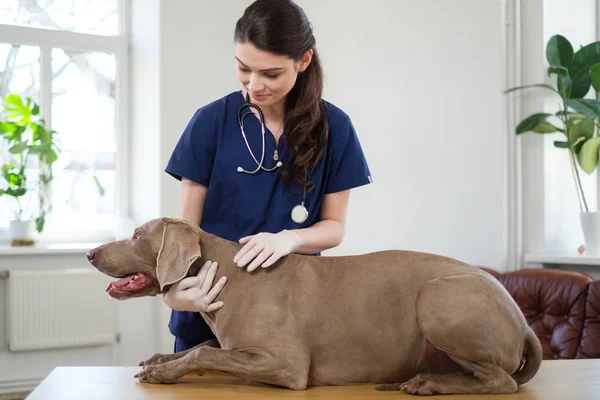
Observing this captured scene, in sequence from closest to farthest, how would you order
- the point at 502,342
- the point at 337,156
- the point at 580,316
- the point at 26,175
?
the point at 502,342
the point at 337,156
the point at 580,316
the point at 26,175

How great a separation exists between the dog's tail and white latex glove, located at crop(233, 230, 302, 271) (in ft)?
1.82

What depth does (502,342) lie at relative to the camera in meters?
1.50

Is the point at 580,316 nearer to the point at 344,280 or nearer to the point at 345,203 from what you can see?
the point at 345,203

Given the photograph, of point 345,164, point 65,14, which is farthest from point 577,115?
point 65,14

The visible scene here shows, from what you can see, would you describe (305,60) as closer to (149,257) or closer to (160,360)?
(149,257)

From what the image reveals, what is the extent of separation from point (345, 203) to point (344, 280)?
0.43 metres

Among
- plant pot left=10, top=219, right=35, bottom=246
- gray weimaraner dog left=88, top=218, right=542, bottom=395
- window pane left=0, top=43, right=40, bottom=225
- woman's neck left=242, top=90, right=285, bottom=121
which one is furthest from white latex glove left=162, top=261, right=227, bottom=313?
window pane left=0, top=43, right=40, bottom=225

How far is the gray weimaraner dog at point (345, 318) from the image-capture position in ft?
4.91

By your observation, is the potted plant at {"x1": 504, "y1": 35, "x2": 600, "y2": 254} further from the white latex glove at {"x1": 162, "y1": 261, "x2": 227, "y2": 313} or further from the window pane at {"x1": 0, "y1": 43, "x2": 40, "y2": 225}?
the window pane at {"x1": 0, "y1": 43, "x2": 40, "y2": 225}

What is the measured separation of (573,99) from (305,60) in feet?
7.65

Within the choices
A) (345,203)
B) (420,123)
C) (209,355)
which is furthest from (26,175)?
(209,355)

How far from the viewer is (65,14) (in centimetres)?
470

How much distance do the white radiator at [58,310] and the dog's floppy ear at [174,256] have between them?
292cm

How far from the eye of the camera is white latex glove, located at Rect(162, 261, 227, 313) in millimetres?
1571
